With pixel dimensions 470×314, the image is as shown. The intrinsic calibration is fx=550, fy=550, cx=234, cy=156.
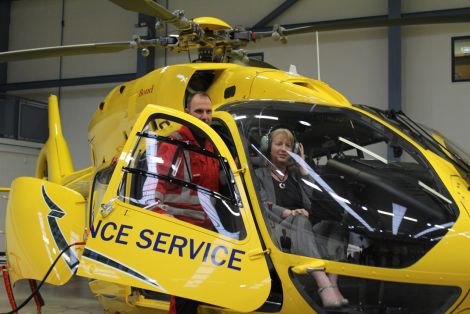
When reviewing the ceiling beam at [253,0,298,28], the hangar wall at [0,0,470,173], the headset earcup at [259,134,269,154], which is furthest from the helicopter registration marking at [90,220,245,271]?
the ceiling beam at [253,0,298,28]

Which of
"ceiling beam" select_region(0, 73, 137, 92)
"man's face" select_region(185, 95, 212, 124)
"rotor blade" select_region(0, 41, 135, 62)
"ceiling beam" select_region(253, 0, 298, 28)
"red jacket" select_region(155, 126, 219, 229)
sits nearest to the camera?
"red jacket" select_region(155, 126, 219, 229)

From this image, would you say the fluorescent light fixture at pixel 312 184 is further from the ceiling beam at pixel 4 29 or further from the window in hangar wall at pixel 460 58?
the ceiling beam at pixel 4 29

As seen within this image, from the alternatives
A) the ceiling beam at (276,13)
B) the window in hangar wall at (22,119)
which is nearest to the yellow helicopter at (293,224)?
the ceiling beam at (276,13)

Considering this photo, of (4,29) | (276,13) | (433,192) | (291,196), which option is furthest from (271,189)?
(4,29)

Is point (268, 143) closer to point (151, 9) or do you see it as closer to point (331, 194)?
point (331, 194)

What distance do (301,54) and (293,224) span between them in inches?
374

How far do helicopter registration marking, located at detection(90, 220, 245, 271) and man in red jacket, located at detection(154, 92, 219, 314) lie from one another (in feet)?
0.43

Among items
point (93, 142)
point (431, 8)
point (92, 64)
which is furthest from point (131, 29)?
point (93, 142)

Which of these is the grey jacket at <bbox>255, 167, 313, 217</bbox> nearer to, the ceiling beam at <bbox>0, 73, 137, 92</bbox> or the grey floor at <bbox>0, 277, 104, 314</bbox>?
the grey floor at <bbox>0, 277, 104, 314</bbox>

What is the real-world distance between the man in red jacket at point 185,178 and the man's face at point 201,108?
24 centimetres

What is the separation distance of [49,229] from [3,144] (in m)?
9.83

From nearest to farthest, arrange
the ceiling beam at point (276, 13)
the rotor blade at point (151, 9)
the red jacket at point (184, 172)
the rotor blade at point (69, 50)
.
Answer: the red jacket at point (184, 172) → the rotor blade at point (151, 9) → the rotor blade at point (69, 50) → the ceiling beam at point (276, 13)

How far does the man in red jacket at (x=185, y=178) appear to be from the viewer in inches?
117

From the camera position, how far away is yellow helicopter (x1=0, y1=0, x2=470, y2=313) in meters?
2.63
